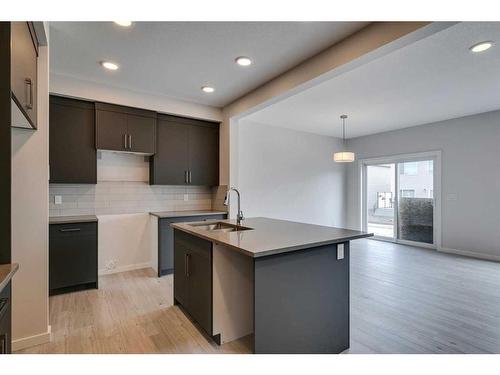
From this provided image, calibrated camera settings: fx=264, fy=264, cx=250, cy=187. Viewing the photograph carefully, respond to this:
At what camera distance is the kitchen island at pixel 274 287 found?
5.54 feet

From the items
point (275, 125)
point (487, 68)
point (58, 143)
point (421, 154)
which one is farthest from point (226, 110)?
point (421, 154)

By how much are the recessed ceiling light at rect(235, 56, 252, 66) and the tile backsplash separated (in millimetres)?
2248

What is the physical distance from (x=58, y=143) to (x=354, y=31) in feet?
11.5

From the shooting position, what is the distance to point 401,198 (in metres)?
5.98

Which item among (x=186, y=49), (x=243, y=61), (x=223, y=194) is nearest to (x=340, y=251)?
(x=243, y=61)

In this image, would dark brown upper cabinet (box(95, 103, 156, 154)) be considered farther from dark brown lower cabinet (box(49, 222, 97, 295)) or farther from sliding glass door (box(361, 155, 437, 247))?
sliding glass door (box(361, 155, 437, 247))

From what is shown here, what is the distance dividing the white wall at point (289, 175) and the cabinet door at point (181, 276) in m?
1.68

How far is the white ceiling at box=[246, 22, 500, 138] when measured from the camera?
256 centimetres

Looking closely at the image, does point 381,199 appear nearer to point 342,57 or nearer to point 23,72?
point 342,57

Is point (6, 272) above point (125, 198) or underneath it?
underneath

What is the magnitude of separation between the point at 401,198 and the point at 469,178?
135cm

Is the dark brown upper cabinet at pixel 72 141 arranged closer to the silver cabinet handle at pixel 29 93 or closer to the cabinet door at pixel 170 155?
the cabinet door at pixel 170 155

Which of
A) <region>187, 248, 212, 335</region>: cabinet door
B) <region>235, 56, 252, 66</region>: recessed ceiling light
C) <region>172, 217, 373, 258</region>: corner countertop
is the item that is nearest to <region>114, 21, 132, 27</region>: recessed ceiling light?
<region>235, 56, 252, 66</region>: recessed ceiling light
